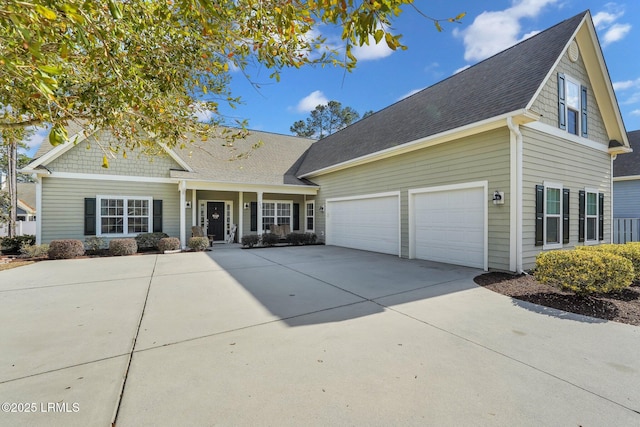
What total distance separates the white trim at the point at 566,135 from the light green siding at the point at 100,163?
11374 millimetres

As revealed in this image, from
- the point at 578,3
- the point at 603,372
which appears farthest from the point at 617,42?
the point at 603,372

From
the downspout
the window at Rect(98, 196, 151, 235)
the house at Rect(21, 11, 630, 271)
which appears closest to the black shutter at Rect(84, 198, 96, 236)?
the house at Rect(21, 11, 630, 271)

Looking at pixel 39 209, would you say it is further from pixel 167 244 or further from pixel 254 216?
pixel 254 216

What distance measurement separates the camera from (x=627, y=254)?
227 inches

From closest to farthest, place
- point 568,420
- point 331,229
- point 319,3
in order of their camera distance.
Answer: point 568,420 < point 319,3 < point 331,229

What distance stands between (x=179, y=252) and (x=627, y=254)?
12.8 metres

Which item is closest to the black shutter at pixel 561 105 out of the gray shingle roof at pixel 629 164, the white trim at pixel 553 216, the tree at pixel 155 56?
the white trim at pixel 553 216

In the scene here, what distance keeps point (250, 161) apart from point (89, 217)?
285 inches

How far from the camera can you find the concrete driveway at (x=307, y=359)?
7.13 feet

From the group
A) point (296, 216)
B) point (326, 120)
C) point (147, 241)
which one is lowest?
point (147, 241)

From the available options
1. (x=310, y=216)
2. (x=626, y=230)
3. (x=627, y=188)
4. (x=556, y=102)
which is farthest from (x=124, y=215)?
(x=627, y=188)

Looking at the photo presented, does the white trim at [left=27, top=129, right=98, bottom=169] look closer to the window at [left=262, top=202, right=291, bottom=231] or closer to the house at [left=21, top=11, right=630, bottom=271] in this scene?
the house at [left=21, top=11, right=630, bottom=271]

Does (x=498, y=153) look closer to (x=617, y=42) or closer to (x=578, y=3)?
(x=578, y=3)

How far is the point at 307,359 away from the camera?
2.93m
